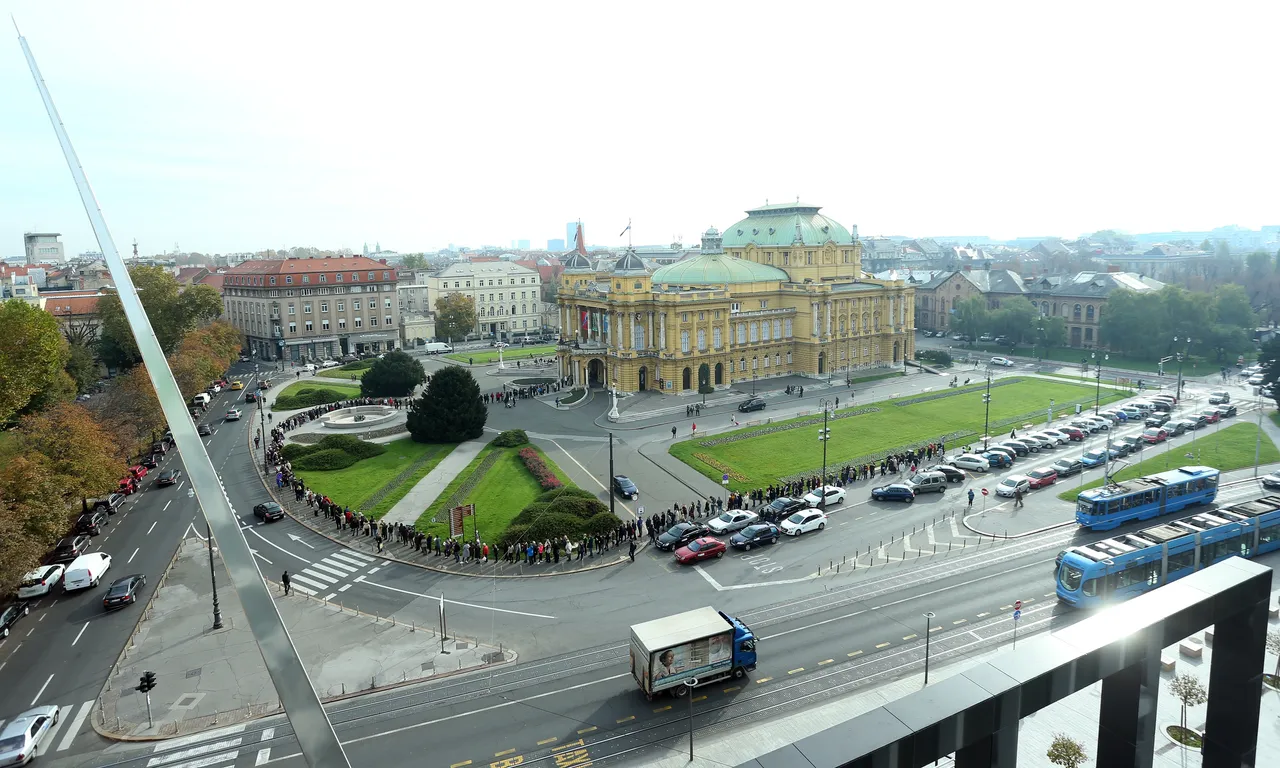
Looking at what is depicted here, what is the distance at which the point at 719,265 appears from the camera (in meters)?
85.2

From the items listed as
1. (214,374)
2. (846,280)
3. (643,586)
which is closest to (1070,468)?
(643,586)

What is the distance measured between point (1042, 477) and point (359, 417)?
52465 millimetres

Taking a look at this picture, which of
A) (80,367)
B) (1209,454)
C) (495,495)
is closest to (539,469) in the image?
(495,495)

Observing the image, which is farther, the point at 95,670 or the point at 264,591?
the point at 95,670

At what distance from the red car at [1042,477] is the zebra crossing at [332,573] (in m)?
38.9

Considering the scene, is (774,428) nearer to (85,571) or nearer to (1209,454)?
(1209,454)

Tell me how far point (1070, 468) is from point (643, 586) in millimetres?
32401

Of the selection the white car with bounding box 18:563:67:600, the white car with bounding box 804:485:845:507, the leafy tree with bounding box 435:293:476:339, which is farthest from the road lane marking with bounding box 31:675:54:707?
the leafy tree with bounding box 435:293:476:339

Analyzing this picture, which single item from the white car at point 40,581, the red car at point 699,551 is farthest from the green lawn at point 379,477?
the red car at point 699,551

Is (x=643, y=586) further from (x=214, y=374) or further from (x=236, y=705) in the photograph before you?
(x=214, y=374)

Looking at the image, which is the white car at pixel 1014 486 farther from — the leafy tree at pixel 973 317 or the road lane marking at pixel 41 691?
the leafy tree at pixel 973 317

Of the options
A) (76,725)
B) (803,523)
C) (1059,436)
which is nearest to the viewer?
(76,725)

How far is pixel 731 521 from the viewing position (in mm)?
41656

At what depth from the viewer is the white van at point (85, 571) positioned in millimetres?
36125
